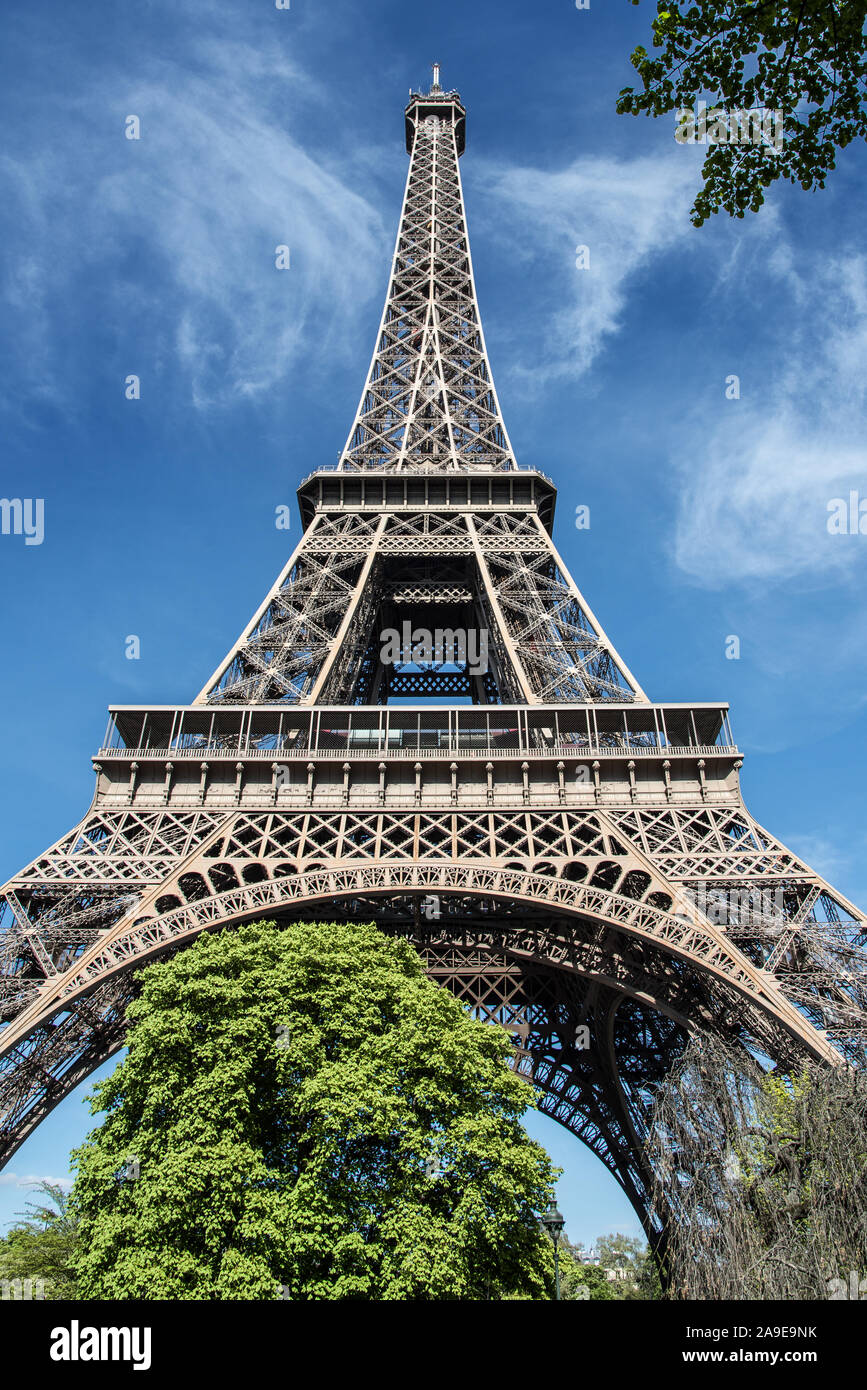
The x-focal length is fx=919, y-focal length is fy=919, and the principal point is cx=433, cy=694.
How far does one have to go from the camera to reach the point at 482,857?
23.1m

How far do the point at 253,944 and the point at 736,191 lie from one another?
15.7m

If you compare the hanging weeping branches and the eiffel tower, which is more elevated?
the eiffel tower

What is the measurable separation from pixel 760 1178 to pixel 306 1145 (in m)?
7.96

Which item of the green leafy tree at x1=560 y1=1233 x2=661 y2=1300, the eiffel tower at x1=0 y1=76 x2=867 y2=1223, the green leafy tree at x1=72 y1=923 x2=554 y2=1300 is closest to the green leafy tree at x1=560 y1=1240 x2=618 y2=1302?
the green leafy tree at x1=560 y1=1233 x2=661 y2=1300

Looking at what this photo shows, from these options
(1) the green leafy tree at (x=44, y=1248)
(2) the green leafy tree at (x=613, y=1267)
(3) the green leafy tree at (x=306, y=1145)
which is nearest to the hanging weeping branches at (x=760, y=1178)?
(3) the green leafy tree at (x=306, y=1145)

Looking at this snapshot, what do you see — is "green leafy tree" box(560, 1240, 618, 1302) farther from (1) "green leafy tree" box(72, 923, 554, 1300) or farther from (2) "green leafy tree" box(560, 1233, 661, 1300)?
(1) "green leafy tree" box(72, 923, 554, 1300)

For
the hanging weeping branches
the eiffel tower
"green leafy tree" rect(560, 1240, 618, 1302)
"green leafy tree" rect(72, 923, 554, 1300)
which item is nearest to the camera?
the hanging weeping branches

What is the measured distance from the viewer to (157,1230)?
15094 mm

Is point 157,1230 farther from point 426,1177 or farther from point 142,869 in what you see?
point 142,869

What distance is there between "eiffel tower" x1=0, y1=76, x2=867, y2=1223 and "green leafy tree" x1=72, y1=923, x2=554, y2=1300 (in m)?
3.51

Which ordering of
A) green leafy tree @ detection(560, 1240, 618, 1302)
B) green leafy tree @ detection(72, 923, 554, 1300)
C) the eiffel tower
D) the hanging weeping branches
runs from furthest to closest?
green leafy tree @ detection(560, 1240, 618, 1302) → the eiffel tower → green leafy tree @ detection(72, 923, 554, 1300) → the hanging weeping branches

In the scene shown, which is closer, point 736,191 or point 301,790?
point 736,191

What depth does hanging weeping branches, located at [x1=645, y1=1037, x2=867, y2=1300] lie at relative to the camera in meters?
12.8
